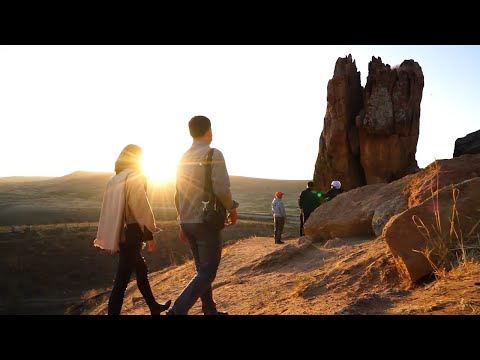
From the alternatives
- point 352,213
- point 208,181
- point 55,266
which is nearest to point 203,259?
point 208,181

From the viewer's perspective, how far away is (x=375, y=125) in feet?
84.7

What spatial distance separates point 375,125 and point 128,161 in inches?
875

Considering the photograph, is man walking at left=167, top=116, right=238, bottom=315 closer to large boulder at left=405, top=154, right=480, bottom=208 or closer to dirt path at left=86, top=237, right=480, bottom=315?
dirt path at left=86, top=237, right=480, bottom=315

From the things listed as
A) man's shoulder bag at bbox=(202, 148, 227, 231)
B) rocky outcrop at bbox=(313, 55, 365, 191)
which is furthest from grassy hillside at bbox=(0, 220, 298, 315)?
man's shoulder bag at bbox=(202, 148, 227, 231)

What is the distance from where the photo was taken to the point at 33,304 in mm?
22672

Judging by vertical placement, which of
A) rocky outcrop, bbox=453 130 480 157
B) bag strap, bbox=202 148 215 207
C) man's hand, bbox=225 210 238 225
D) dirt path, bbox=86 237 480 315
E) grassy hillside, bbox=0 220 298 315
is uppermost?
rocky outcrop, bbox=453 130 480 157

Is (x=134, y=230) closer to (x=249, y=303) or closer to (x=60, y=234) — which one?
(x=249, y=303)

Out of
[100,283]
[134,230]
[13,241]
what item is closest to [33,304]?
[100,283]

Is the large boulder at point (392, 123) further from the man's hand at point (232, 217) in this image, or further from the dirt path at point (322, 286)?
the man's hand at point (232, 217)

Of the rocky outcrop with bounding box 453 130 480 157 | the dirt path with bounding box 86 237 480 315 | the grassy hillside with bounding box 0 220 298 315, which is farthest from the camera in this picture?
the grassy hillside with bounding box 0 220 298 315

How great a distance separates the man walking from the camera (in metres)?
4.44

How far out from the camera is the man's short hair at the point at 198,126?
189 inches

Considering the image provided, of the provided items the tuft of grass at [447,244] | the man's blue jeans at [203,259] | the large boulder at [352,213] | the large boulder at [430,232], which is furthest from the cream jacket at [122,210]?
the large boulder at [352,213]
